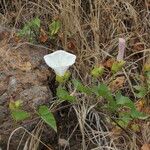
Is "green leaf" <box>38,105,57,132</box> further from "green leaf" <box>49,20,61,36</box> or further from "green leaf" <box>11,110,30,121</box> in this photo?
"green leaf" <box>49,20,61,36</box>

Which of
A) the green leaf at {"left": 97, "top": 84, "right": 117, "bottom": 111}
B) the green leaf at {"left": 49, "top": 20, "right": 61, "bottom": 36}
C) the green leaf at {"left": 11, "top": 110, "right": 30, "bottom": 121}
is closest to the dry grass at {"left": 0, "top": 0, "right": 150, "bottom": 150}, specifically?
the green leaf at {"left": 49, "top": 20, "right": 61, "bottom": 36}

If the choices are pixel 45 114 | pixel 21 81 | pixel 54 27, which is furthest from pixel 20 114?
pixel 54 27

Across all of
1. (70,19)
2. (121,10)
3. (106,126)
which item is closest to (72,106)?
(106,126)

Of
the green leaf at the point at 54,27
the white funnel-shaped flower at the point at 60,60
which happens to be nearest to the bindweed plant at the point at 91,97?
the white funnel-shaped flower at the point at 60,60

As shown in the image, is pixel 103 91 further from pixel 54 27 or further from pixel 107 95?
pixel 54 27

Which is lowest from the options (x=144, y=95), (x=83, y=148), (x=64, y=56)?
(x=83, y=148)

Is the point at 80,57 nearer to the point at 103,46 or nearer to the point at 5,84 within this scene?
the point at 103,46
